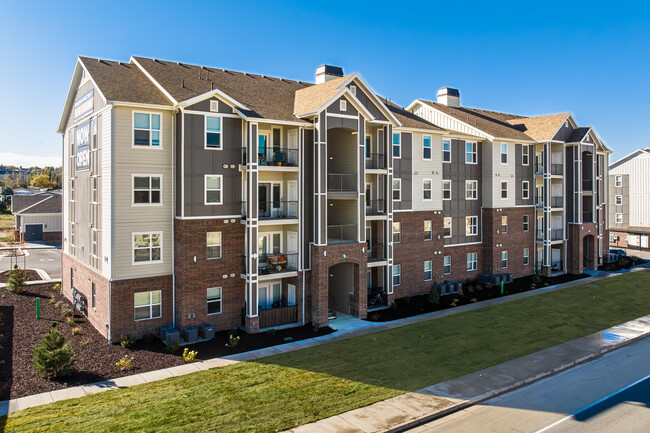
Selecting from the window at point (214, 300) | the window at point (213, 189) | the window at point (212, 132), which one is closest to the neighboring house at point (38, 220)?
the window at point (214, 300)

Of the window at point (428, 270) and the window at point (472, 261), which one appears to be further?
the window at point (472, 261)

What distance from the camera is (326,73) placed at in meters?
30.4

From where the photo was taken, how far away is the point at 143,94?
21.7m

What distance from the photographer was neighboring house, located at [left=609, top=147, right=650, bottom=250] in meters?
58.1

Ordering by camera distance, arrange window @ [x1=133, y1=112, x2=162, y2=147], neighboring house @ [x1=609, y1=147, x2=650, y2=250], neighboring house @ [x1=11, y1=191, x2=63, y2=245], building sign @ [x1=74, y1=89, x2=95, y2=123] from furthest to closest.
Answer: neighboring house @ [x1=609, y1=147, x2=650, y2=250], neighboring house @ [x1=11, y1=191, x2=63, y2=245], building sign @ [x1=74, y1=89, x2=95, y2=123], window @ [x1=133, y1=112, x2=162, y2=147]

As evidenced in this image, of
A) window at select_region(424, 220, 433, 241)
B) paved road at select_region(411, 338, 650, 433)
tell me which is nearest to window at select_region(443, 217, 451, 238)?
window at select_region(424, 220, 433, 241)

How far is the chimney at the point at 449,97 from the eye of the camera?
4025cm

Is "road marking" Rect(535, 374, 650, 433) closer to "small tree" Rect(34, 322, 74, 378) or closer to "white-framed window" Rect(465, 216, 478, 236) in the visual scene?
"small tree" Rect(34, 322, 74, 378)

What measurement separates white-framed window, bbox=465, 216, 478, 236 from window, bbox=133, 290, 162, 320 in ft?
75.3

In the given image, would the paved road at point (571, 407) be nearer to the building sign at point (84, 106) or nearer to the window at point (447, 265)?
the window at point (447, 265)

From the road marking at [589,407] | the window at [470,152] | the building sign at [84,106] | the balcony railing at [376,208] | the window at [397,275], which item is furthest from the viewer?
the window at [470,152]

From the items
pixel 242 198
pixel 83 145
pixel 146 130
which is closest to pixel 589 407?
pixel 242 198

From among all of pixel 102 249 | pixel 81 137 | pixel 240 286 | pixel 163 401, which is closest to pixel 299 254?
pixel 240 286

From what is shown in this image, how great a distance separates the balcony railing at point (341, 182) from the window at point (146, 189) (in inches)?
365
